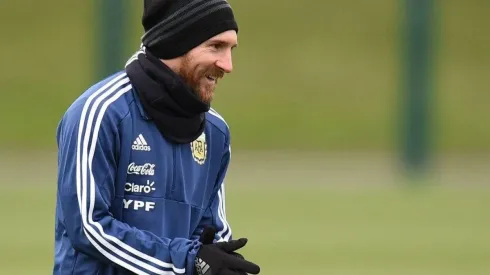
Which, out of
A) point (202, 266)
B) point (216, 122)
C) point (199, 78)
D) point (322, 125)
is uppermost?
point (322, 125)

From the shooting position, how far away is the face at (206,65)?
4207 millimetres

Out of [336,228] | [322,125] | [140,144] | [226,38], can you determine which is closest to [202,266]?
[140,144]

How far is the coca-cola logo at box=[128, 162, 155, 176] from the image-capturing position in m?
4.18

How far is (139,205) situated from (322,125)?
2057 cm

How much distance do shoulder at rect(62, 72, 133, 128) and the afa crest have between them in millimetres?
293

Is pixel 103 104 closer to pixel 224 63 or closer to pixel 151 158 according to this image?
pixel 151 158

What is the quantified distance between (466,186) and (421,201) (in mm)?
2009

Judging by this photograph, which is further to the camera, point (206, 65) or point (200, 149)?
point (200, 149)

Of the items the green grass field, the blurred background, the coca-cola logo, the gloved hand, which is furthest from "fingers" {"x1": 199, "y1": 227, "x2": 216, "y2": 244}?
the blurred background

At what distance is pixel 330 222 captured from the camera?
13664 mm

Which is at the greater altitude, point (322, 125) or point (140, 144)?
point (322, 125)

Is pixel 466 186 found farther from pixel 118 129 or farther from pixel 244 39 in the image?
pixel 118 129

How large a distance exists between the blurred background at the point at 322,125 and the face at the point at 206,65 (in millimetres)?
6174

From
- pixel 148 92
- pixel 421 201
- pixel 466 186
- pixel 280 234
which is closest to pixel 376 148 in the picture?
pixel 466 186
